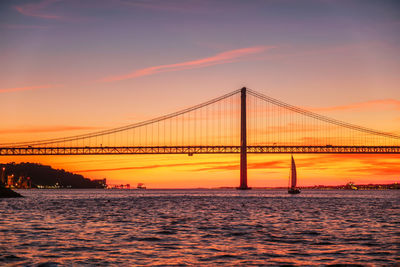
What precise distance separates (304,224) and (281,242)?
30.7ft

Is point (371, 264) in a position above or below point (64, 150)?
below

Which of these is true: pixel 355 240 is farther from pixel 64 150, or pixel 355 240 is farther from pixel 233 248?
pixel 64 150

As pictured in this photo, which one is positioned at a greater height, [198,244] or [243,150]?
[243,150]

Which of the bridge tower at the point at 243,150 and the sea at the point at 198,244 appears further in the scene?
the bridge tower at the point at 243,150

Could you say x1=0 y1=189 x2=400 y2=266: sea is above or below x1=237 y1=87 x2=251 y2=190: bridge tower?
below

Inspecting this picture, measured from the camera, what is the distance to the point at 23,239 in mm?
23047

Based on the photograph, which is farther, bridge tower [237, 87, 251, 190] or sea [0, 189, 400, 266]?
bridge tower [237, 87, 251, 190]

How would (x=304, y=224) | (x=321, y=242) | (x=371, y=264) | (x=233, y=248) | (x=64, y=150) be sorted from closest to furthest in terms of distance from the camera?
(x=371, y=264) → (x=233, y=248) → (x=321, y=242) → (x=304, y=224) → (x=64, y=150)

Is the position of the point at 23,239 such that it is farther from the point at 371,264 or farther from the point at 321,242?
the point at 371,264

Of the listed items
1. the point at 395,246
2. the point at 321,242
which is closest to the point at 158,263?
the point at 321,242

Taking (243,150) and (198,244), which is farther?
(243,150)

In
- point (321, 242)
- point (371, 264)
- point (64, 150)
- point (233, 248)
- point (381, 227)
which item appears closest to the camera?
point (371, 264)

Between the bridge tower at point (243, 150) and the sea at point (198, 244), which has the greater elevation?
the bridge tower at point (243, 150)

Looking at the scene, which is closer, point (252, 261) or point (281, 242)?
point (252, 261)
